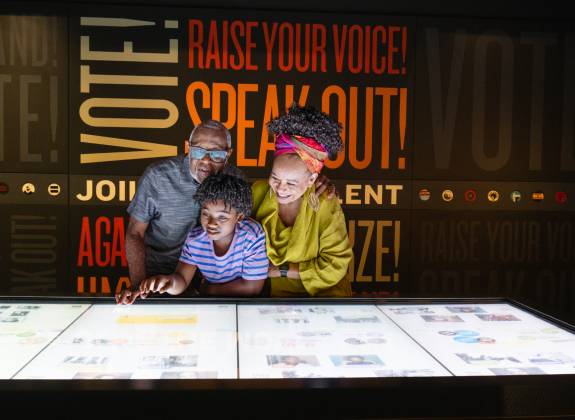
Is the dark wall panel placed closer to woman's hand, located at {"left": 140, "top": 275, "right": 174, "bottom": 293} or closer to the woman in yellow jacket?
the woman in yellow jacket

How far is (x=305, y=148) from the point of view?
1776 mm

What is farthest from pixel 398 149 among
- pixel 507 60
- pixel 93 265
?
pixel 93 265

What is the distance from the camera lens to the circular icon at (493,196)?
11.8ft

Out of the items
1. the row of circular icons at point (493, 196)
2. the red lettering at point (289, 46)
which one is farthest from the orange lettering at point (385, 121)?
the red lettering at point (289, 46)

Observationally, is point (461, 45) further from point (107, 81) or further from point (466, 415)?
point (466, 415)

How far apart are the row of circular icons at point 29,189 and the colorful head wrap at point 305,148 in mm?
2331

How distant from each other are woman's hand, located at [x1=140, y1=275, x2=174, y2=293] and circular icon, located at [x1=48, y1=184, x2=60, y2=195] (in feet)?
7.19

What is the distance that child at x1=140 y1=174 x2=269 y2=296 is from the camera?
170 centimetres

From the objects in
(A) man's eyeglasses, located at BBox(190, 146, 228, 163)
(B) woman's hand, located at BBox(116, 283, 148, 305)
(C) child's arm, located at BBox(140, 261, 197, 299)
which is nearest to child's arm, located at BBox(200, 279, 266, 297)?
(C) child's arm, located at BBox(140, 261, 197, 299)

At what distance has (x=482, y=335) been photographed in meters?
1.27

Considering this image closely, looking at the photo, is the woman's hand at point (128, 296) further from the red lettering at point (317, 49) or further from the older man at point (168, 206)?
the red lettering at point (317, 49)

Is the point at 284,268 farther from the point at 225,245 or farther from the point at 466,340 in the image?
the point at 466,340

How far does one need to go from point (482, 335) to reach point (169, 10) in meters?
3.19

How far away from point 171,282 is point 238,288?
272mm
